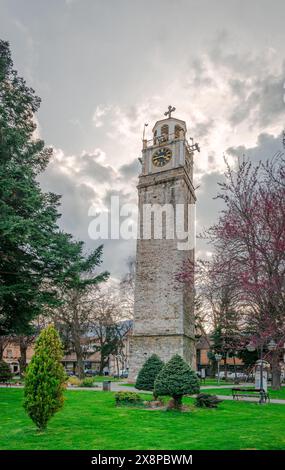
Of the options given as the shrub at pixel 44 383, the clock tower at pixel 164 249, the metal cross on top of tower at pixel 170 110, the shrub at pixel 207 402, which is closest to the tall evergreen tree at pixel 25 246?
the shrub at pixel 44 383

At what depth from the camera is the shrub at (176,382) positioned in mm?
13219

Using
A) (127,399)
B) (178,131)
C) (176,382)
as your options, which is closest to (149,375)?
(127,399)

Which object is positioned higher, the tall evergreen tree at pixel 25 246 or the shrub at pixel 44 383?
the tall evergreen tree at pixel 25 246

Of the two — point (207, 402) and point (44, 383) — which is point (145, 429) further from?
point (207, 402)

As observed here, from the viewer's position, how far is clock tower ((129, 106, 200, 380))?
27.0 metres

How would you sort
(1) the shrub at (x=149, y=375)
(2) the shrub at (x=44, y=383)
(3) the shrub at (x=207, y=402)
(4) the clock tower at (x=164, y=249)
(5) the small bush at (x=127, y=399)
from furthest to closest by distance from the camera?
1. (4) the clock tower at (x=164, y=249)
2. (1) the shrub at (x=149, y=375)
3. (5) the small bush at (x=127, y=399)
4. (3) the shrub at (x=207, y=402)
5. (2) the shrub at (x=44, y=383)

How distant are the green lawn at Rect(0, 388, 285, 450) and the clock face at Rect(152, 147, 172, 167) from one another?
69.0 feet

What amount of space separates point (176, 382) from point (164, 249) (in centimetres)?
1613

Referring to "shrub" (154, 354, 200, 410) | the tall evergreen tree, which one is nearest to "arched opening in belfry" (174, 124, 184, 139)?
the tall evergreen tree

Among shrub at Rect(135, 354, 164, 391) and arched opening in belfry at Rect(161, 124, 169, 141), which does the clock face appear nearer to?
arched opening in belfry at Rect(161, 124, 169, 141)

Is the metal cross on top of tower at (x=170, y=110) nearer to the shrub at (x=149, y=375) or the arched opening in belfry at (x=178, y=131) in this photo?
the arched opening in belfry at (x=178, y=131)

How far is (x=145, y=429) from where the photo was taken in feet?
31.4

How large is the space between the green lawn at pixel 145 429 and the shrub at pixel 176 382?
0.73 metres
